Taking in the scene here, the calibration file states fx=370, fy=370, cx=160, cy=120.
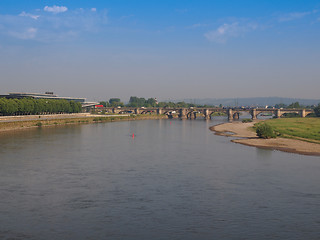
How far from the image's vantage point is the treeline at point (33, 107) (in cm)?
12230

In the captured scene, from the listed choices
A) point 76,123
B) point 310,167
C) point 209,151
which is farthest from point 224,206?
point 76,123

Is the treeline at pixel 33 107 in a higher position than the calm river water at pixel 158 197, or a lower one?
higher

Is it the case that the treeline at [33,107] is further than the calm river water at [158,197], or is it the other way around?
the treeline at [33,107]

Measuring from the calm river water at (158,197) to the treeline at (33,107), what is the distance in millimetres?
71626

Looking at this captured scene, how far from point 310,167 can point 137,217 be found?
2927 centimetres

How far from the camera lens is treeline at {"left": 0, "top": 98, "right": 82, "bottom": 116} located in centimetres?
12230

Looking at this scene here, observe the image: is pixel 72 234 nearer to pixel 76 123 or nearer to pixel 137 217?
pixel 137 217

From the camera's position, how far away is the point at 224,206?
3003 cm

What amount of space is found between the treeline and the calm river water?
71626mm

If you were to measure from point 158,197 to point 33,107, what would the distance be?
118 metres

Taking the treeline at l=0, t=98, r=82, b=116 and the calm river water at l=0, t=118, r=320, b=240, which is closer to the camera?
the calm river water at l=0, t=118, r=320, b=240

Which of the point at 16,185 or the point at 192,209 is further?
the point at 16,185

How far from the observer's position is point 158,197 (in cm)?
3244

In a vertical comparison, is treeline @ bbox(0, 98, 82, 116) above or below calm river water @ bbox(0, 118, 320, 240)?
above
